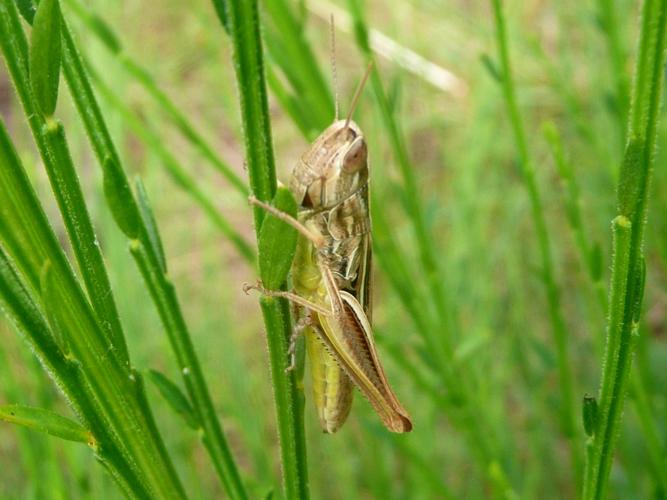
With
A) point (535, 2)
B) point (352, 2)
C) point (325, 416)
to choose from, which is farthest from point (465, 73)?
point (325, 416)

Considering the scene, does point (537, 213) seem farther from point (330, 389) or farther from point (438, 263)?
point (438, 263)

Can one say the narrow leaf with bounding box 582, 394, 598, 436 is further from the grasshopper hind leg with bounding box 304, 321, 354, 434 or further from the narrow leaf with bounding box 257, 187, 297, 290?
the grasshopper hind leg with bounding box 304, 321, 354, 434

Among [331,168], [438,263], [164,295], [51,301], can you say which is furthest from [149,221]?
[438,263]

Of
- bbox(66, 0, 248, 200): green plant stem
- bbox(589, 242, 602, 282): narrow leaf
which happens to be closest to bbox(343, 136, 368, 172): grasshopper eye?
bbox(66, 0, 248, 200): green plant stem

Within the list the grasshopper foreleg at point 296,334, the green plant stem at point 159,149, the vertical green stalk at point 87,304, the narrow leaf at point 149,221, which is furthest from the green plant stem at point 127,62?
the vertical green stalk at point 87,304

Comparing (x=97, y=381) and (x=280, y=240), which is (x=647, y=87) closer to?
(x=280, y=240)
